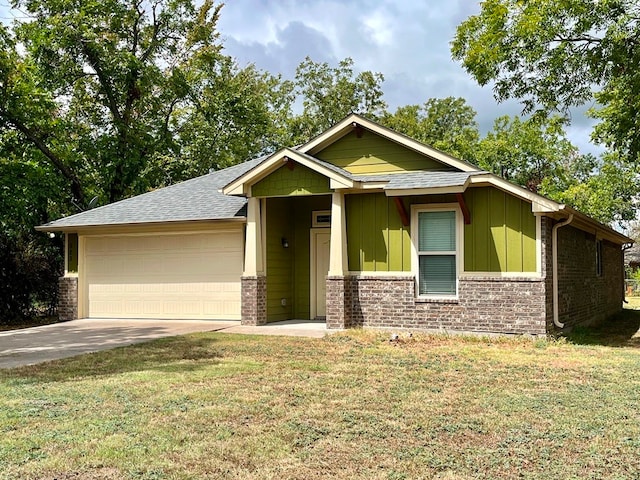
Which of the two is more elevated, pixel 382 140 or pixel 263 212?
pixel 382 140

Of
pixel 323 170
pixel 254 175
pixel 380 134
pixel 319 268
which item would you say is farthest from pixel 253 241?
pixel 380 134

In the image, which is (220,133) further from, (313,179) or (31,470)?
(31,470)

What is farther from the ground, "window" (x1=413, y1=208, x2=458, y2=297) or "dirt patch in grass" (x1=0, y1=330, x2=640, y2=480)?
"window" (x1=413, y1=208, x2=458, y2=297)

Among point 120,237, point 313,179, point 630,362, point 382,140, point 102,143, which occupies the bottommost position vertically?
point 630,362

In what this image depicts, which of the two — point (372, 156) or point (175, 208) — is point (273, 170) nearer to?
point (372, 156)

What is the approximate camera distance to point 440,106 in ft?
148

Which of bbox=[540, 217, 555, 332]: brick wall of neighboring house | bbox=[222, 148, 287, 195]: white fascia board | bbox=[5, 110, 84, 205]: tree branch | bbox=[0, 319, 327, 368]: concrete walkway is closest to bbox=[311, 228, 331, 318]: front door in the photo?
bbox=[0, 319, 327, 368]: concrete walkway

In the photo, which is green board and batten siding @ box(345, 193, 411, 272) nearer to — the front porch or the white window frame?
the white window frame

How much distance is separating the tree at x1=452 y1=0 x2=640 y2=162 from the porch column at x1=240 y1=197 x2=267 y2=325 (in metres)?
6.37

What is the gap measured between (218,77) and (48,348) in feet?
68.3

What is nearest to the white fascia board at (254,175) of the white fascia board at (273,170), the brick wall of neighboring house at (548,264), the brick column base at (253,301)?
the white fascia board at (273,170)

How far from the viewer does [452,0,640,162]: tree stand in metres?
12.8

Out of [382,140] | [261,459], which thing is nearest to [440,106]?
[382,140]

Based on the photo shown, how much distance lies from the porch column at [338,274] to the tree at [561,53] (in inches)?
202
